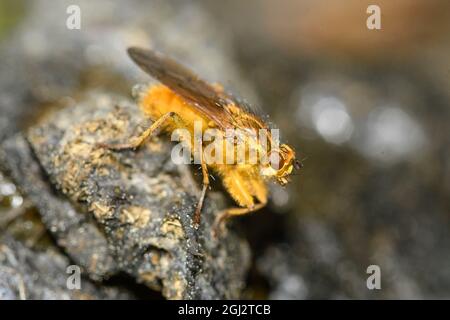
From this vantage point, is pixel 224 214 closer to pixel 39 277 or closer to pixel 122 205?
pixel 122 205

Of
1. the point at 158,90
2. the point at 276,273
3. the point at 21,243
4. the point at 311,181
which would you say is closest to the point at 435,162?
the point at 311,181

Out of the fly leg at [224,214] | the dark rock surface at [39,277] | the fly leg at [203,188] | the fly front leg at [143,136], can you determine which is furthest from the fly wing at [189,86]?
Answer: the dark rock surface at [39,277]

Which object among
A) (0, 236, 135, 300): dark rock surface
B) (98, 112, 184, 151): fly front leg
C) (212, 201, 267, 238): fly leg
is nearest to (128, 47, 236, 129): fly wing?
(98, 112, 184, 151): fly front leg

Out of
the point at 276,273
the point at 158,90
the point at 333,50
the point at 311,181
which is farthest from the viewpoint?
the point at 333,50

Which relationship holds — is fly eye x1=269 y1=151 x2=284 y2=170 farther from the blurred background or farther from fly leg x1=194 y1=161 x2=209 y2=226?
the blurred background

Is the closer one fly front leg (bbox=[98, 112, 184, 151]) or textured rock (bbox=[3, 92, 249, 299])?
textured rock (bbox=[3, 92, 249, 299])

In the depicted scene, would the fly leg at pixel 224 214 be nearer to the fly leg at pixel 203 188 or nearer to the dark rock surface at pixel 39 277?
the fly leg at pixel 203 188

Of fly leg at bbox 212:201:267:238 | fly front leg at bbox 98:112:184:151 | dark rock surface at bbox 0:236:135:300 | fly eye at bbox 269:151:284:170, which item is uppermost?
fly front leg at bbox 98:112:184:151

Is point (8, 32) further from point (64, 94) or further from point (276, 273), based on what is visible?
point (276, 273)
